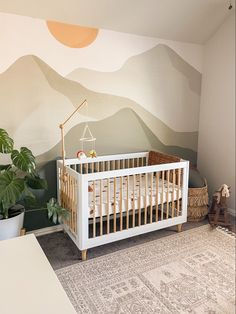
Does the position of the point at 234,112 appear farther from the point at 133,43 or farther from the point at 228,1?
the point at 133,43

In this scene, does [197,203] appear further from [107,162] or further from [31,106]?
[31,106]

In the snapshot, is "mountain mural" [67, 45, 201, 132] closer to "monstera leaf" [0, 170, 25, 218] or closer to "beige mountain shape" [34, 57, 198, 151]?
"beige mountain shape" [34, 57, 198, 151]

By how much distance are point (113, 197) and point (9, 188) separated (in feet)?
2.98

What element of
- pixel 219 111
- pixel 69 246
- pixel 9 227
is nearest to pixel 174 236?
pixel 69 246

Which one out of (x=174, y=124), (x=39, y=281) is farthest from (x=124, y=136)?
(x=39, y=281)

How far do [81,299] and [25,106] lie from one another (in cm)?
179

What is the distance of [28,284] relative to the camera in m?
1.20

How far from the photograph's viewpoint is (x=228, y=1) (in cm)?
285

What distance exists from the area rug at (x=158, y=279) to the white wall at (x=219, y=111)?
3.82ft

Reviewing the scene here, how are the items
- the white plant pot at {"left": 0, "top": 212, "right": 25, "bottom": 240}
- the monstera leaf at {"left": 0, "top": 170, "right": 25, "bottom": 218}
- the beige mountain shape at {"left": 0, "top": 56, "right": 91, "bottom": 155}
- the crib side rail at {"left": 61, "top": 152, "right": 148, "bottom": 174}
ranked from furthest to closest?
the crib side rail at {"left": 61, "top": 152, "right": 148, "bottom": 174} < the beige mountain shape at {"left": 0, "top": 56, "right": 91, "bottom": 155} < the white plant pot at {"left": 0, "top": 212, "right": 25, "bottom": 240} < the monstera leaf at {"left": 0, "top": 170, "right": 25, "bottom": 218}

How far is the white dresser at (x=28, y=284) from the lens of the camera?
1.07 metres

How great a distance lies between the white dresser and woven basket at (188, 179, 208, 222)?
2.03 metres

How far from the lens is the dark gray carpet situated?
2270 mm

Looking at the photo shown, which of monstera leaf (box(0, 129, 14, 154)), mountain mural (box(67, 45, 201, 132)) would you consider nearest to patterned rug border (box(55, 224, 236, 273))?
monstera leaf (box(0, 129, 14, 154))
